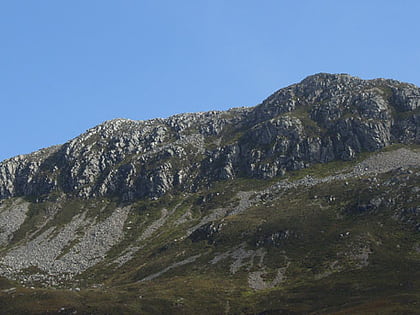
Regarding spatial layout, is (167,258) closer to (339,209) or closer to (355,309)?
(339,209)

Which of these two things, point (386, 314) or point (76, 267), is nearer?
point (386, 314)

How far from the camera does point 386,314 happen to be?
88.9 m

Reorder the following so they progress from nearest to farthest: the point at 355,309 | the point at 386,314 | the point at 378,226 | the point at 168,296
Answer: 1. the point at 386,314
2. the point at 355,309
3. the point at 168,296
4. the point at 378,226

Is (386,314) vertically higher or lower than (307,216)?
lower

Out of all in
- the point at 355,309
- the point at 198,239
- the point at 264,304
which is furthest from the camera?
the point at 198,239

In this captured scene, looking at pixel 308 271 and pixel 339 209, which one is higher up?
pixel 339 209

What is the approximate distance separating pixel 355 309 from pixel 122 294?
75277 millimetres

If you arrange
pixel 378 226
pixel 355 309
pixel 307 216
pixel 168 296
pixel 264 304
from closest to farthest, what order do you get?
pixel 355 309 → pixel 264 304 → pixel 168 296 → pixel 378 226 → pixel 307 216

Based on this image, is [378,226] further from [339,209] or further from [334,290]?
[334,290]

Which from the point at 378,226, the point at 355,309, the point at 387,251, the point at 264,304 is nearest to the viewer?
the point at 355,309

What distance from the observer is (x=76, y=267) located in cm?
19988

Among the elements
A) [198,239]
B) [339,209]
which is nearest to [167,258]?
[198,239]

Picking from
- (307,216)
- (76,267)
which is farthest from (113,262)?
(307,216)

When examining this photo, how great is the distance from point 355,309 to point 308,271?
42974 mm
